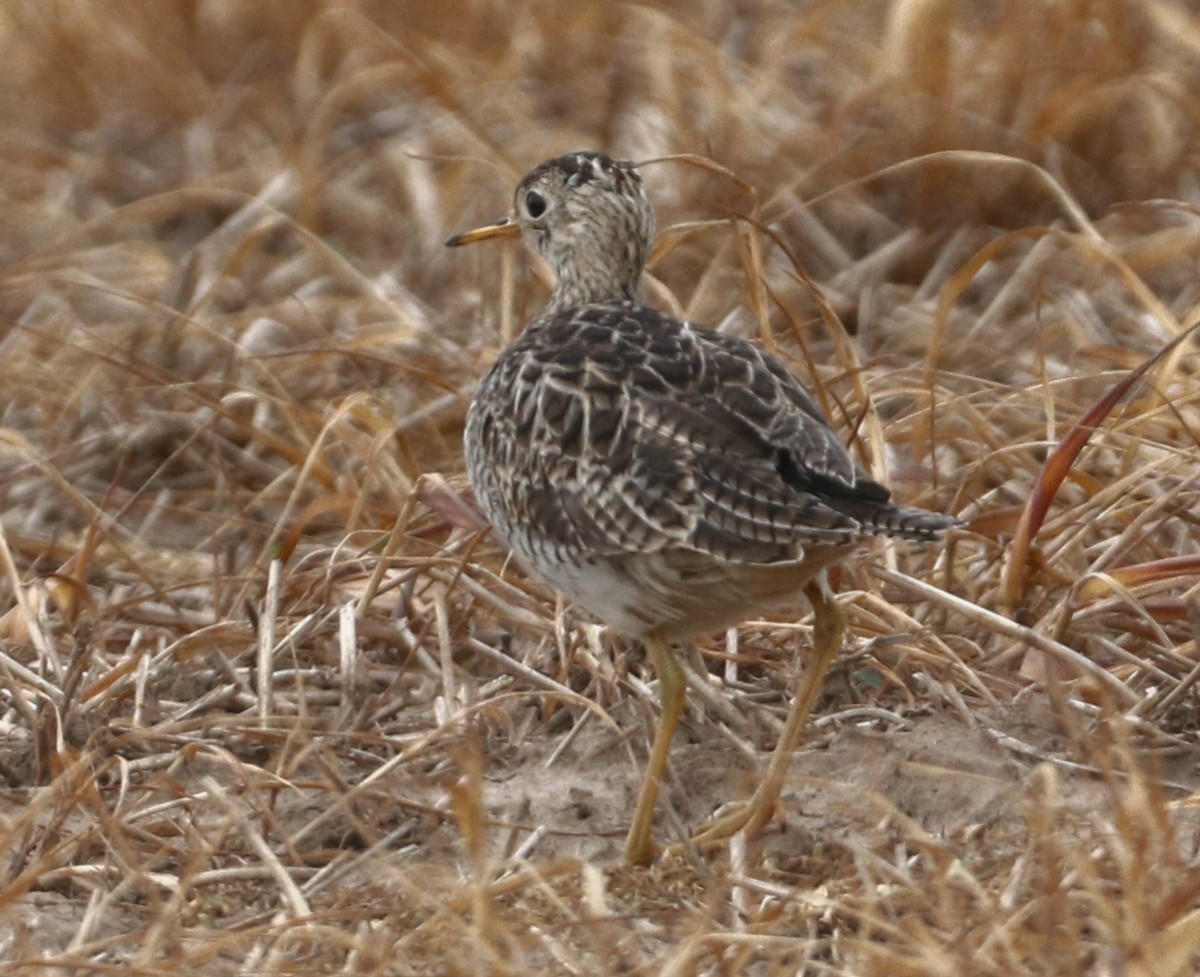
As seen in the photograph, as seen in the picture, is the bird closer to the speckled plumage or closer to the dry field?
the speckled plumage

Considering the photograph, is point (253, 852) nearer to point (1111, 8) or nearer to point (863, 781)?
point (863, 781)

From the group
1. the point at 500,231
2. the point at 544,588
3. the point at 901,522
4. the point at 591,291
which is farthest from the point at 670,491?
the point at 500,231

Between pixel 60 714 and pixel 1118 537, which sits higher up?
pixel 1118 537

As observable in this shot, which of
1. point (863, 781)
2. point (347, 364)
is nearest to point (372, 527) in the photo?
point (347, 364)

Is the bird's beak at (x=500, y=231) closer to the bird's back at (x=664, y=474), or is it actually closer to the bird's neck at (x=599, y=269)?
the bird's neck at (x=599, y=269)

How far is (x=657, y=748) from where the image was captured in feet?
13.5

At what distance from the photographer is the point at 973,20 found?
9344 mm

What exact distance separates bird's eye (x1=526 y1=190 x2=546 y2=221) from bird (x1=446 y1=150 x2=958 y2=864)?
500 mm

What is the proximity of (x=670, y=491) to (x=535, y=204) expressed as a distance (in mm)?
1257

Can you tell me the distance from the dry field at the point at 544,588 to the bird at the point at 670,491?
302mm

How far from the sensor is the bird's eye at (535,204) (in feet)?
16.0

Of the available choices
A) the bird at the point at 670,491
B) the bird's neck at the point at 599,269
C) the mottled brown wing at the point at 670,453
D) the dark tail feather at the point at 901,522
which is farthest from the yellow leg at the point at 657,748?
the bird's neck at the point at 599,269

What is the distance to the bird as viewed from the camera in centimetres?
378

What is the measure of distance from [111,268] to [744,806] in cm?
438
